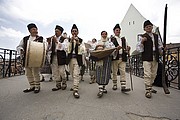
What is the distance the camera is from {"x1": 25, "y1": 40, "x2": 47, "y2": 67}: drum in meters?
2.93

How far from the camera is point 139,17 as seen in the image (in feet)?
69.1

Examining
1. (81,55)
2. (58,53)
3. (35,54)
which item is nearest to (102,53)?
(81,55)

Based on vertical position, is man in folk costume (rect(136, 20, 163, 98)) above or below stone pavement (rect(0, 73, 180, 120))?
above

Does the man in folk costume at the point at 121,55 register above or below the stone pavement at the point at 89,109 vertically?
above

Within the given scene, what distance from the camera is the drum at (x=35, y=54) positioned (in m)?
2.93

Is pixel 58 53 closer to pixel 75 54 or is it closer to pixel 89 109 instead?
pixel 75 54

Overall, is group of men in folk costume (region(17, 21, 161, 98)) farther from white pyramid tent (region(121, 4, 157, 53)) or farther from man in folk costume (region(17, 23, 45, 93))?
white pyramid tent (region(121, 4, 157, 53))

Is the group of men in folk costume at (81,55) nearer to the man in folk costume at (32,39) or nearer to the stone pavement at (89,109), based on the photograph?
the man in folk costume at (32,39)

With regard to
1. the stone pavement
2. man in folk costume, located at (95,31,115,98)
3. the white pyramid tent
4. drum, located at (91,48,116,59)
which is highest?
the white pyramid tent

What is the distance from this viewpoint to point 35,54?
2990 mm

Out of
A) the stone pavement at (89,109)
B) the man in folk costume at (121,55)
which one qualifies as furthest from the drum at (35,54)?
the man in folk costume at (121,55)

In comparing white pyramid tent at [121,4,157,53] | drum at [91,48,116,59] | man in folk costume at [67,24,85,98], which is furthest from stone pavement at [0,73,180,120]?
white pyramid tent at [121,4,157,53]

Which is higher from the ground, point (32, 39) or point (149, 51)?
point (32, 39)

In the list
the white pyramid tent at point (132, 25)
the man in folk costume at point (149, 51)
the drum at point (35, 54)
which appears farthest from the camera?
the white pyramid tent at point (132, 25)
